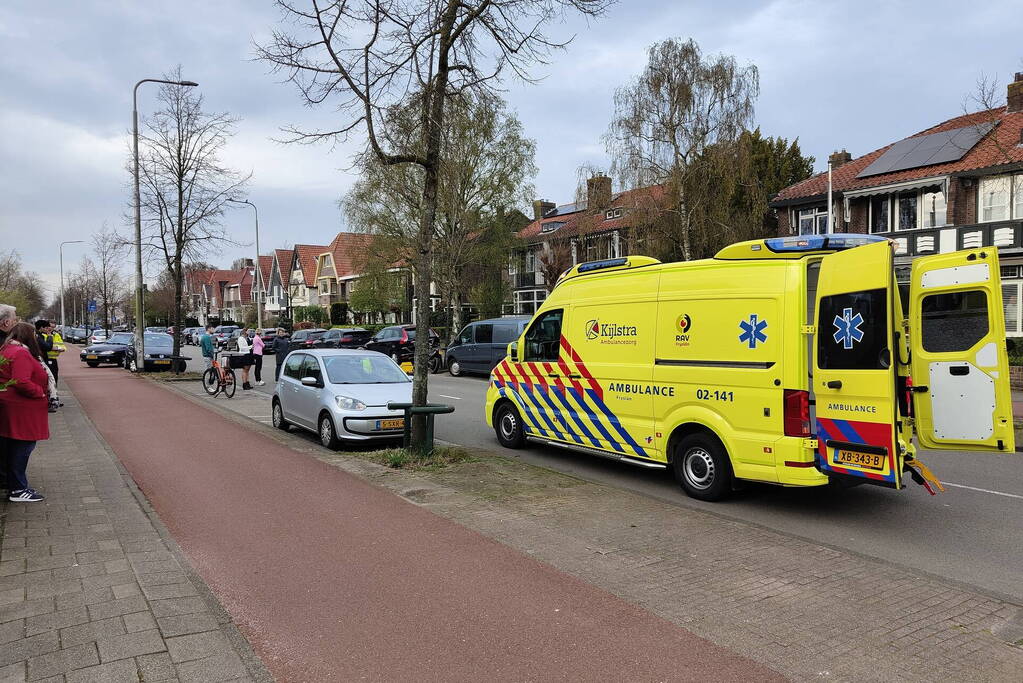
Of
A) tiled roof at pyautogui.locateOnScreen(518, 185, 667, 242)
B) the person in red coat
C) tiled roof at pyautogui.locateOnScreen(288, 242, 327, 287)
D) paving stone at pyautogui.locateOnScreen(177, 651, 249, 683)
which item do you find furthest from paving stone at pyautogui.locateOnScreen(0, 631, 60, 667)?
tiled roof at pyautogui.locateOnScreen(288, 242, 327, 287)

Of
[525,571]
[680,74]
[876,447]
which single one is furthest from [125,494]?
[680,74]

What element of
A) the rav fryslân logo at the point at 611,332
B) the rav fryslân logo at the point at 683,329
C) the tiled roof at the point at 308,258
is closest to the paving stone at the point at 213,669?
the rav fryslân logo at the point at 683,329

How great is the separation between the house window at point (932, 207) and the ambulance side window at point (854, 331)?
77.2 feet

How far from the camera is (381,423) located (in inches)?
401

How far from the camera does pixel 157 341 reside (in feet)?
89.1

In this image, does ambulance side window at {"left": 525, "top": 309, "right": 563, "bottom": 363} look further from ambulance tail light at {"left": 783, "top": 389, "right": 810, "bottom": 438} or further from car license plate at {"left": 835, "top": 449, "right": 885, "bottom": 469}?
car license plate at {"left": 835, "top": 449, "right": 885, "bottom": 469}

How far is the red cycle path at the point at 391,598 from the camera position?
12.4 feet

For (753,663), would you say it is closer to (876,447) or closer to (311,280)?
(876,447)

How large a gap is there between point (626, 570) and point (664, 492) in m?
2.62

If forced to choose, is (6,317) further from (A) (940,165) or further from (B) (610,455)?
(A) (940,165)

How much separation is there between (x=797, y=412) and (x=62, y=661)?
557 centimetres

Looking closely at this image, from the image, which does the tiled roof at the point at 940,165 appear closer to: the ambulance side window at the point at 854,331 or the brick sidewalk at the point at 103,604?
the ambulance side window at the point at 854,331

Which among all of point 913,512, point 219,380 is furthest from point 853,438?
point 219,380

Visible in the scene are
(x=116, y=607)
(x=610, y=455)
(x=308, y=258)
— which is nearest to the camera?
(x=116, y=607)
